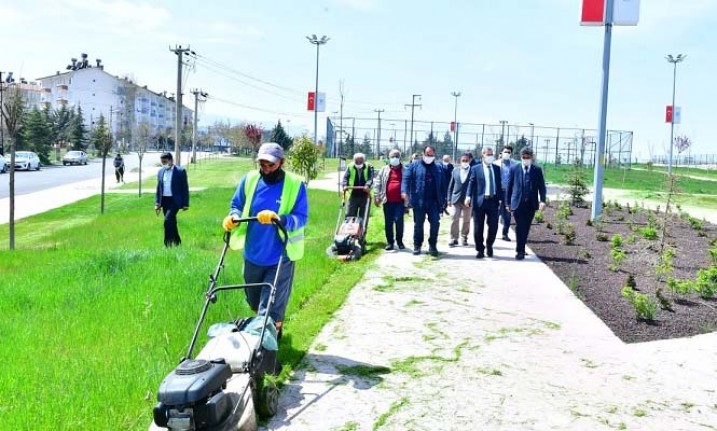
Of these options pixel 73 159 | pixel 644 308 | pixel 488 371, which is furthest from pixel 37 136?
pixel 488 371

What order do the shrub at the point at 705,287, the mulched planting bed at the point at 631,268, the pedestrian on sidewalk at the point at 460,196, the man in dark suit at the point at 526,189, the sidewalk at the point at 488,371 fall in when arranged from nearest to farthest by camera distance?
the sidewalk at the point at 488,371, the mulched planting bed at the point at 631,268, the shrub at the point at 705,287, the man in dark suit at the point at 526,189, the pedestrian on sidewalk at the point at 460,196

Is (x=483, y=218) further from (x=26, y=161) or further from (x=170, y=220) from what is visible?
(x=26, y=161)

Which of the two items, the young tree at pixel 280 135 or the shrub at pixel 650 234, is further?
the young tree at pixel 280 135

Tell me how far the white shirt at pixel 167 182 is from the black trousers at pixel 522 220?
5.58 meters

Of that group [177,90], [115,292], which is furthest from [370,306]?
[177,90]

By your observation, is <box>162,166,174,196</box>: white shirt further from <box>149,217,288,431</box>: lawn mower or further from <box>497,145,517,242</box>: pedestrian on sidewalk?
<box>149,217,288,431</box>: lawn mower

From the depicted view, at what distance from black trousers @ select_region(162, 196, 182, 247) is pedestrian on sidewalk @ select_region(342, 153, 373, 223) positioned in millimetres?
Answer: 2897

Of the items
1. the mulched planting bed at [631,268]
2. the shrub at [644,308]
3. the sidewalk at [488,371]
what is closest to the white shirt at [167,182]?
the sidewalk at [488,371]

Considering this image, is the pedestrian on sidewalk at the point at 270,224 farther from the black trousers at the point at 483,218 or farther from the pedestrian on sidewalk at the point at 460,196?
the pedestrian on sidewalk at the point at 460,196

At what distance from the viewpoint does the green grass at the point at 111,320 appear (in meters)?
4.32

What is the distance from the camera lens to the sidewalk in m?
4.48

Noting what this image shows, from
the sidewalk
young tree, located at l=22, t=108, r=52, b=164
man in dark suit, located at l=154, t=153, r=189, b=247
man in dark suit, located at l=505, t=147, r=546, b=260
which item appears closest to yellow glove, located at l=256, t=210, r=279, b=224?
the sidewalk

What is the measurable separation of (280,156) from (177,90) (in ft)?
105

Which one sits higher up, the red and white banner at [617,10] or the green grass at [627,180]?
the red and white banner at [617,10]
